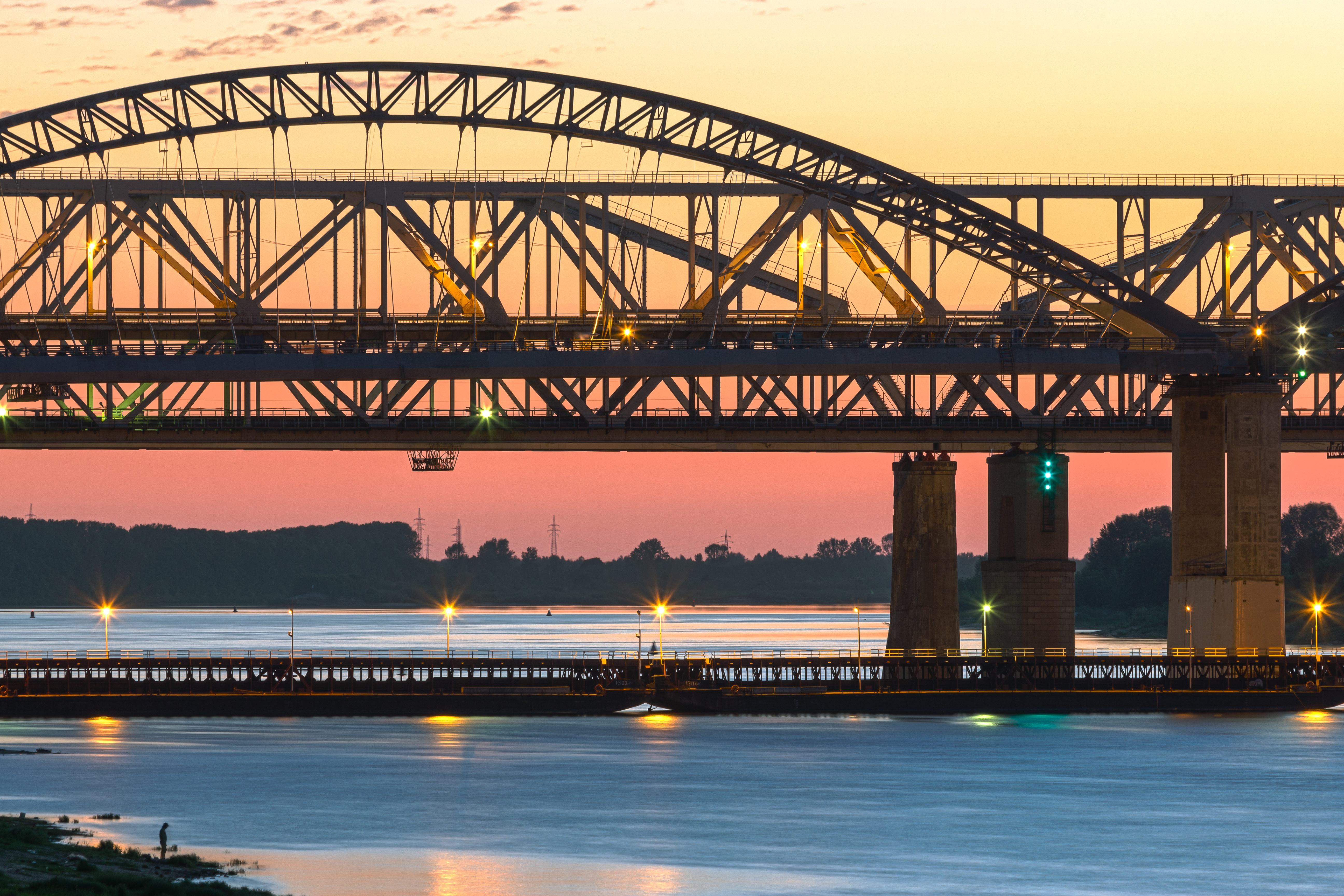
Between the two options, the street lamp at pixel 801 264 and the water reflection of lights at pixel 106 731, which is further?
the street lamp at pixel 801 264

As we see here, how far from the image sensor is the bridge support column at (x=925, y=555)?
118m

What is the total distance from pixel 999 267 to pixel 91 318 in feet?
153

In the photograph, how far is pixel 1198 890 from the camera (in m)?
49.5

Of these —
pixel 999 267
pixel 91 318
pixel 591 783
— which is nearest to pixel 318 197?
pixel 91 318

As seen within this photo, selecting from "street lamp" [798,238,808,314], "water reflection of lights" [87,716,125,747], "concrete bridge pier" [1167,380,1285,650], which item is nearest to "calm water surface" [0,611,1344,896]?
"water reflection of lights" [87,716,125,747]

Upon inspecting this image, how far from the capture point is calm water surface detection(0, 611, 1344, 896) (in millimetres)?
51656

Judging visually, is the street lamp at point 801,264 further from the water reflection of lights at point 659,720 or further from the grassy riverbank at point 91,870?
the grassy riverbank at point 91,870

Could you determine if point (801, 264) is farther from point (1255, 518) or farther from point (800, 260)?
point (1255, 518)

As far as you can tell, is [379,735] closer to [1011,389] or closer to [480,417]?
[480,417]

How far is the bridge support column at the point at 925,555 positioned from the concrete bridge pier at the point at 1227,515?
2511 centimetres

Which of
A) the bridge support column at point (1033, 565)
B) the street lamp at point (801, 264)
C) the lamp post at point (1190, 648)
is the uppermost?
the street lamp at point (801, 264)

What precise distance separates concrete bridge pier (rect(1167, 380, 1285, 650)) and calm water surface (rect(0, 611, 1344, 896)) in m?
4.43

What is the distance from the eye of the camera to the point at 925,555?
117562mm

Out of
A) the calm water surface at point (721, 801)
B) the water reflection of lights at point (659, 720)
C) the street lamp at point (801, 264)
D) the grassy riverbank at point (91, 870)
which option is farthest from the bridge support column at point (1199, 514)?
→ the grassy riverbank at point (91, 870)
